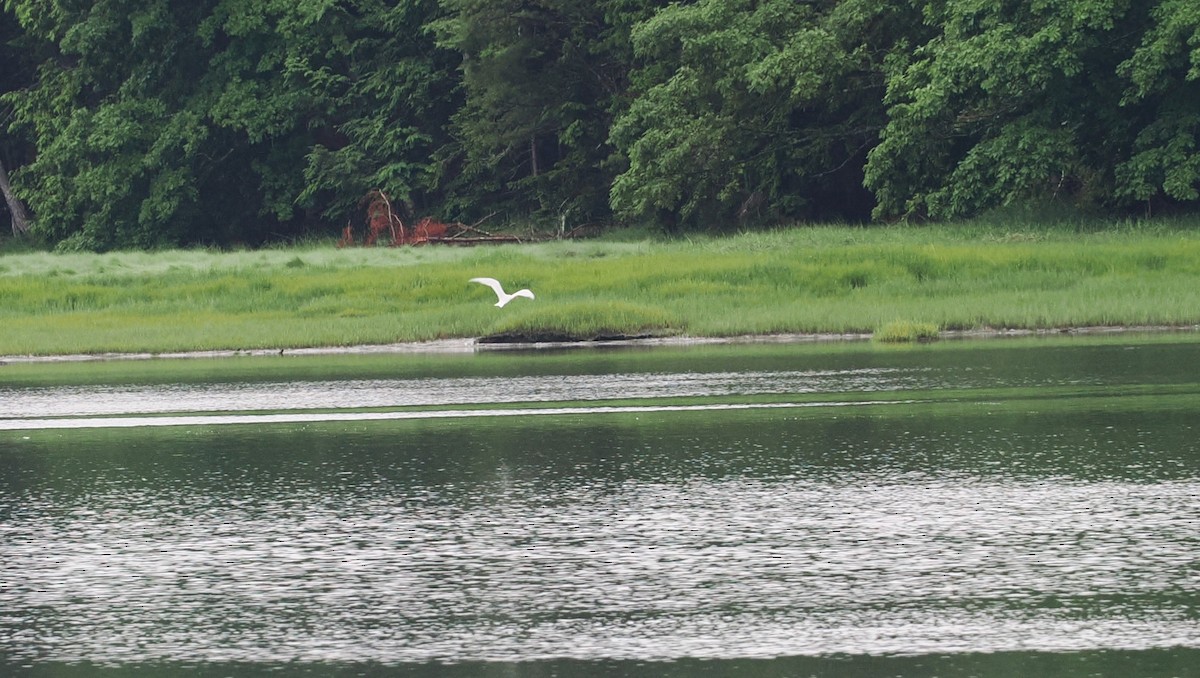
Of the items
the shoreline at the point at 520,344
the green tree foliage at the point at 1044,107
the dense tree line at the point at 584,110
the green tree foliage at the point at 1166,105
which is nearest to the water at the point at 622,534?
the shoreline at the point at 520,344

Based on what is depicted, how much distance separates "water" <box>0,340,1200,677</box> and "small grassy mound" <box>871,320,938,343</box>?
6.77 m

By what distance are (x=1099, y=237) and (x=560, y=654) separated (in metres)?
27.0

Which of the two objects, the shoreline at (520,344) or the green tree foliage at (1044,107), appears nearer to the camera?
the shoreline at (520,344)

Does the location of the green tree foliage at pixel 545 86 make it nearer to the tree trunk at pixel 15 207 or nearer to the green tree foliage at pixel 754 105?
the green tree foliage at pixel 754 105

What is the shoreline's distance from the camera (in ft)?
76.4

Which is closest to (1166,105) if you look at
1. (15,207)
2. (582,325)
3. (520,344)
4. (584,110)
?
(582,325)

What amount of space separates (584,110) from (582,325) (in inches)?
1068

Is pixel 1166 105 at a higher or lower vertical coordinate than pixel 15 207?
higher

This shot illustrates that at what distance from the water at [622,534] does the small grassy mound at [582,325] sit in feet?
29.0

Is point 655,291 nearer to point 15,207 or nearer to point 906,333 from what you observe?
point 906,333

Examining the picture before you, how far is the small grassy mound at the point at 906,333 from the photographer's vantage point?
22922 mm

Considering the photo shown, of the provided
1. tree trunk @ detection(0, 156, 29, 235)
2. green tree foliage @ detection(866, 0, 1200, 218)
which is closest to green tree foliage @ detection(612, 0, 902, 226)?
green tree foliage @ detection(866, 0, 1200, 218)

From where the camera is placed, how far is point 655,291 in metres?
29.1

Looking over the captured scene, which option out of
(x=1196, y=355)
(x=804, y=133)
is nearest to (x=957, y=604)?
(x=1196, y=355)
